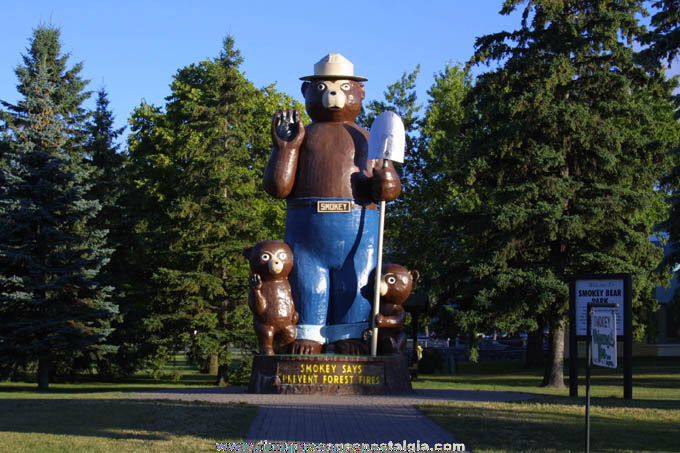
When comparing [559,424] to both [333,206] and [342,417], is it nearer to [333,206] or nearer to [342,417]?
[342,417]

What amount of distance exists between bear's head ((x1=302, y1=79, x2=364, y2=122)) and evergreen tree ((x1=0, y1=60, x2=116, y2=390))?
9007mm

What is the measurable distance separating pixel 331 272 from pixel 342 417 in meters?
4.38

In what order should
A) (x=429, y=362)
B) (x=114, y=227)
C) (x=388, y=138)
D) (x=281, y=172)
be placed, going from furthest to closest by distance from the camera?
(x=429, y=362), (x=114, y=227), (x=281, y=172), (x=388, y=138)

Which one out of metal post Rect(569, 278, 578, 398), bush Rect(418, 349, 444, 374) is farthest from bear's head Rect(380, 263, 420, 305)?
bush Rect(418, 349, 444, 374)

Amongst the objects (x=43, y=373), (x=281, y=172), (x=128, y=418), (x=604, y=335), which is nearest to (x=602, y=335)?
(x=604, y=335)

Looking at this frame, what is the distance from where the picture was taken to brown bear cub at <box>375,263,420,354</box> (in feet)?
47.3

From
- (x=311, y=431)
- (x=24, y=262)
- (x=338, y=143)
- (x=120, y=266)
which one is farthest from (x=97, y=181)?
(x=311, y=431)

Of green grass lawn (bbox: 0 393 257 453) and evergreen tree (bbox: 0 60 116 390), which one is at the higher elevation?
evergreen tree (bbox: 0 60 116 390)

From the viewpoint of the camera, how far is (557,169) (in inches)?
855

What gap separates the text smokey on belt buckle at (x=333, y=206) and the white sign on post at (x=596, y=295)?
418 cm

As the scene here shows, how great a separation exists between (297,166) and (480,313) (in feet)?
26.3

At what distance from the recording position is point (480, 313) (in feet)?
68.8

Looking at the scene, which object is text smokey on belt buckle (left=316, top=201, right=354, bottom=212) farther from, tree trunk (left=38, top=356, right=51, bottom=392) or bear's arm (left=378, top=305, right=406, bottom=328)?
tree trunk (left=38, top=356, right=51, bottom=392)

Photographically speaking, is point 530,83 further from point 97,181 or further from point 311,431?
point 311,431
